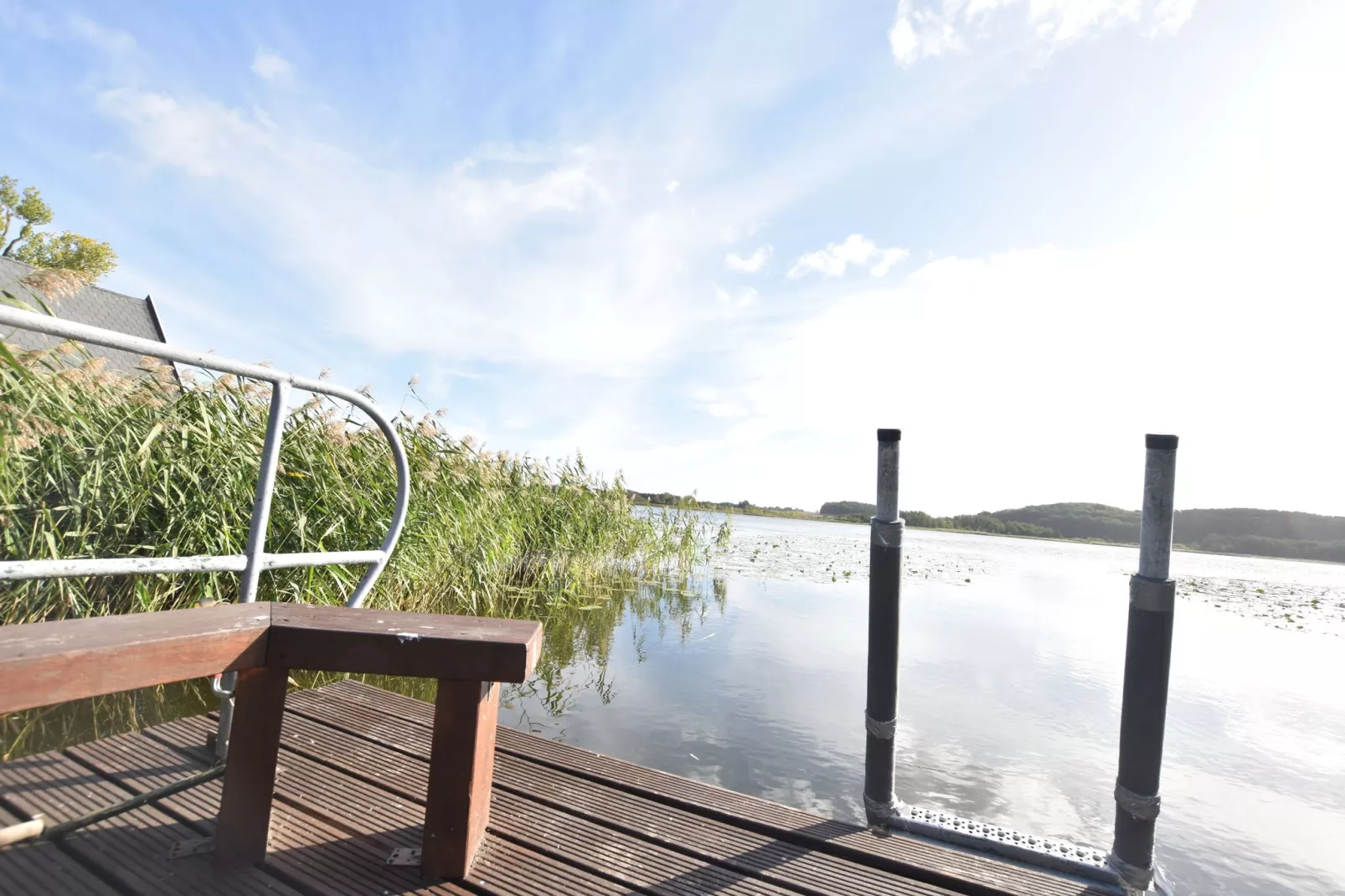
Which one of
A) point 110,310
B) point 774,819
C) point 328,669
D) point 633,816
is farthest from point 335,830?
point 110,310

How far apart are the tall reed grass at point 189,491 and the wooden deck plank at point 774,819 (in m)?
1.22

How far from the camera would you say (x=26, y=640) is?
3.14 ft

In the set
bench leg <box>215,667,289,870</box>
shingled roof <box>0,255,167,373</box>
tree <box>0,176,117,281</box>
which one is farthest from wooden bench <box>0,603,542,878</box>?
tree <box>0,176,117,281</box>

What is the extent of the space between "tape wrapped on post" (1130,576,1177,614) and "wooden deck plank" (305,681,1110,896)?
0.74 metres

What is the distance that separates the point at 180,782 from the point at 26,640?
35.8 inches

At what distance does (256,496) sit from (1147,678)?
240 centimetres

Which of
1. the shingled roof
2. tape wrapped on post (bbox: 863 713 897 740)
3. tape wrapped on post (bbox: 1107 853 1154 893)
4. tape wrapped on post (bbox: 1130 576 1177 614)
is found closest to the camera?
tape wrapped on post (bbox: 1107 853 1154 893)

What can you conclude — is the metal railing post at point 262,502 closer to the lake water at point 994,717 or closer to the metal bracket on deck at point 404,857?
the metal bracket on deck at point 404,857

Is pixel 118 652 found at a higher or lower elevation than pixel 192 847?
higher

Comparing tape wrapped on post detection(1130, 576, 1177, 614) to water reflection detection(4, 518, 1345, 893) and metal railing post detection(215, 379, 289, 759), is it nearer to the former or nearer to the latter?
water reflection detection(4, 518, 1345, 893)

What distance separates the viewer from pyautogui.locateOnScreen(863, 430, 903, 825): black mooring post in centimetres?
210

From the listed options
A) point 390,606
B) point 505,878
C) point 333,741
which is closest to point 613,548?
point 390,606

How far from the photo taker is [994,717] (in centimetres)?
416

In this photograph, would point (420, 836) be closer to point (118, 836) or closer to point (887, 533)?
point (118, 836)
